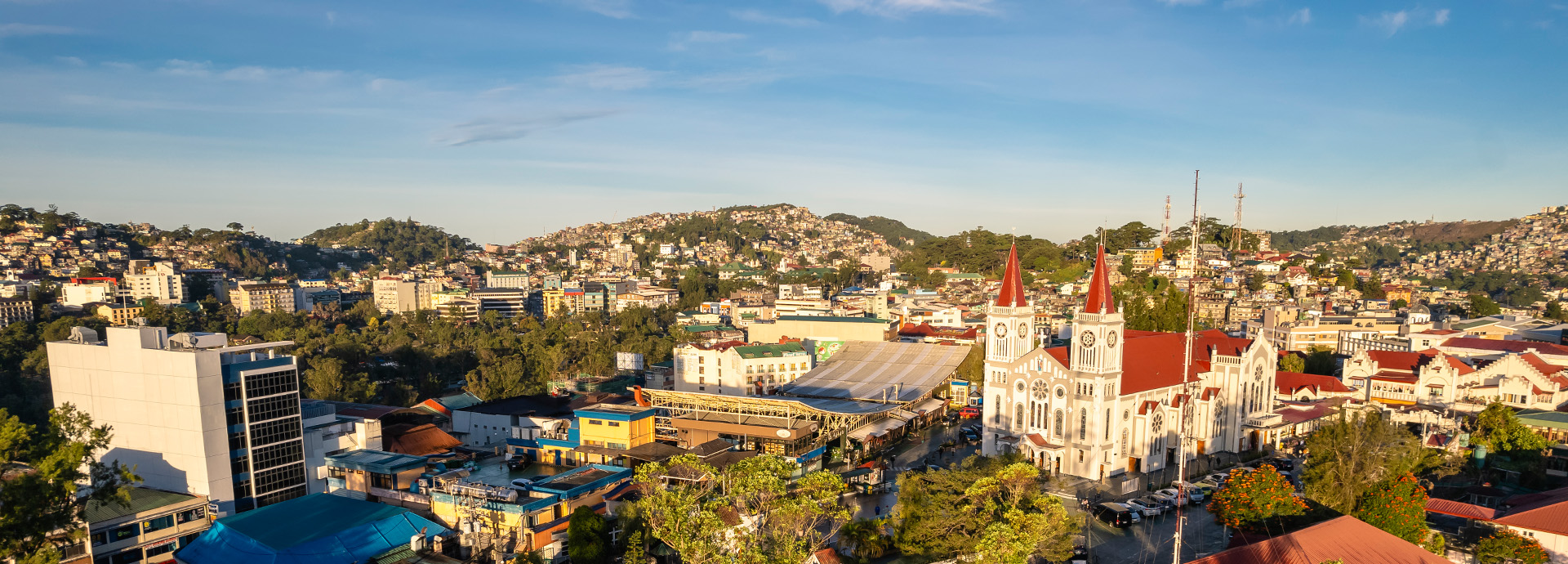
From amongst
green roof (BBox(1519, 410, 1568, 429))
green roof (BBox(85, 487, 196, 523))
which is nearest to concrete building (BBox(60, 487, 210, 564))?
green roof (BBox(85, 487, 196, 523))

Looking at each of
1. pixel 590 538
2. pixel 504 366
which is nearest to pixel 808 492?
pixel 590 538

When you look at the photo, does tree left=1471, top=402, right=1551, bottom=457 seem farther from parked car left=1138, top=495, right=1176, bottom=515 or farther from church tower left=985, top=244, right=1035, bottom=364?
church tower left=985, top=244, right=1035, bottom=364

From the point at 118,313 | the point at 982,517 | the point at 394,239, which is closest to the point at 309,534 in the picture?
the point at 982,517

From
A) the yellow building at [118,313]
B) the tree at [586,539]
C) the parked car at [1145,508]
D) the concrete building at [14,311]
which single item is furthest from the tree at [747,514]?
the concrete building at [14,311]

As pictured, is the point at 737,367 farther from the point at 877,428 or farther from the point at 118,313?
the point at 118,313

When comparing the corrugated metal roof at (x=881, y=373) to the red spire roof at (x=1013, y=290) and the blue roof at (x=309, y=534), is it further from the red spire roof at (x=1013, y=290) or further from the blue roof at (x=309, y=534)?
the blue roof at (x=309, y=534)
